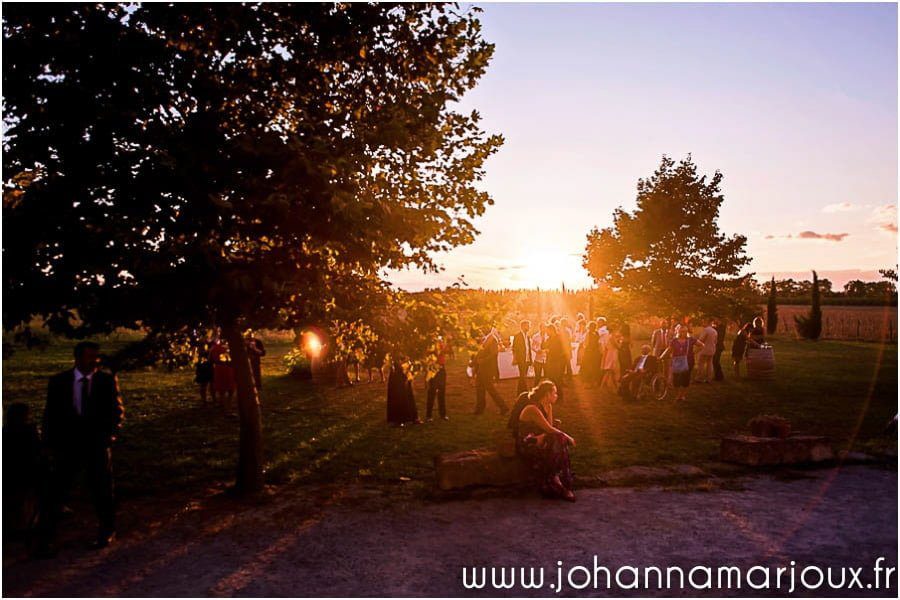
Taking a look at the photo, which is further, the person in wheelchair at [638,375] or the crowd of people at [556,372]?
the person in wheelchair at [638,375]

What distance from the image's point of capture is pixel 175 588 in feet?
20.6

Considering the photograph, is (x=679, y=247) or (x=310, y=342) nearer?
(x=310, y=342)

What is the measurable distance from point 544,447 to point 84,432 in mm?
5578

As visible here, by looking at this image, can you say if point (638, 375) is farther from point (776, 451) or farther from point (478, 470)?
point (478, 470)

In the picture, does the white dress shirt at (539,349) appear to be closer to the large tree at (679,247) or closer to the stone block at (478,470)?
the stone block at (478,470)

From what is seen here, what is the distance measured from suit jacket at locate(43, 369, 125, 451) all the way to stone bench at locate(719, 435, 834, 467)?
29.9ft

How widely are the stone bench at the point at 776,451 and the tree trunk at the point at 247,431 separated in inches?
291

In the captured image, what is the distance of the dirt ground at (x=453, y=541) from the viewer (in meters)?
6.38

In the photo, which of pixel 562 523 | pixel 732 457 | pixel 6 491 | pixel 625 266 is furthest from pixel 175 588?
pixel 625 266

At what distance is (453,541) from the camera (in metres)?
7.57

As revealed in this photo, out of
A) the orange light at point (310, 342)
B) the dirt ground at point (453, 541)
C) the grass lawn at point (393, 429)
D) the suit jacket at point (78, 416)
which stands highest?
the orange light at point (310, 342)

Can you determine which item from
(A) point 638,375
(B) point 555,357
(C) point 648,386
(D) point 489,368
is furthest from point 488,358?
(C) point 648,386

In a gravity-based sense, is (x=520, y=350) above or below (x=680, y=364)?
above

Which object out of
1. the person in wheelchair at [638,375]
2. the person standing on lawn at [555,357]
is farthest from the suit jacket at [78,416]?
the person in wheelchair at [638,375]
